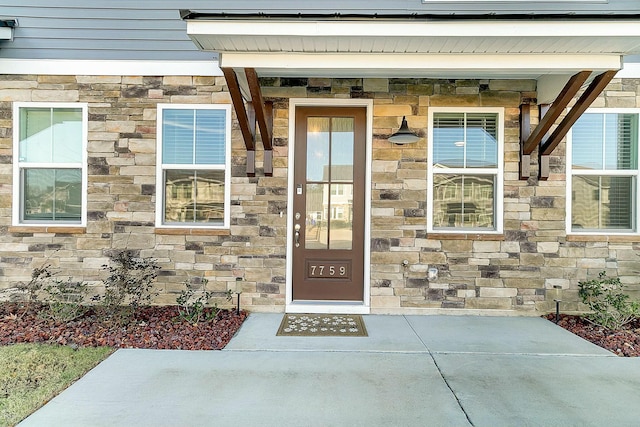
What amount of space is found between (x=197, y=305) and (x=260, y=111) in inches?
83.3

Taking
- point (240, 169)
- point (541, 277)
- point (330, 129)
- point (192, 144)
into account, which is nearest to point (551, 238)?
point (541, 277)

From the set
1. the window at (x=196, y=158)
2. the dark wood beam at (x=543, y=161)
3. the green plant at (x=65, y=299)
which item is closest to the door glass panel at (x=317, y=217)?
the window at (x=196, y=158)

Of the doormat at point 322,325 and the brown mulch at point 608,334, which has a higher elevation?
the brown mulch at point 608,334

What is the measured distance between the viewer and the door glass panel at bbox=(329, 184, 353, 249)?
4273 millimetres

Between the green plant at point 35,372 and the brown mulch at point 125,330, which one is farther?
the brown mulch at point 125,330

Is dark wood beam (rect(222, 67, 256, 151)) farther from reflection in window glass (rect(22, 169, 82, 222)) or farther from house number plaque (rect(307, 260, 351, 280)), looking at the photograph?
reflection in window glass (rect(22, 169, 82, 222))

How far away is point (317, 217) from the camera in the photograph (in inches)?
169

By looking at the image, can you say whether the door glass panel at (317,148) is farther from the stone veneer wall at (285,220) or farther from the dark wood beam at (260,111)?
the dark wood beam at (260,111)

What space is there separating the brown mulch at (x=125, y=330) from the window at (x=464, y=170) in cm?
258

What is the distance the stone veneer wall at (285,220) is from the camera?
4.11m

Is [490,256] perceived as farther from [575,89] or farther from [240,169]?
[240,169]

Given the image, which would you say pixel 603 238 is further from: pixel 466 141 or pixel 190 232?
pixel 190 232

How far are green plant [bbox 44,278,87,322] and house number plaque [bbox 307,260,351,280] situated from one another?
2499mm

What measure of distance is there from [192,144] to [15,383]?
107 inches
